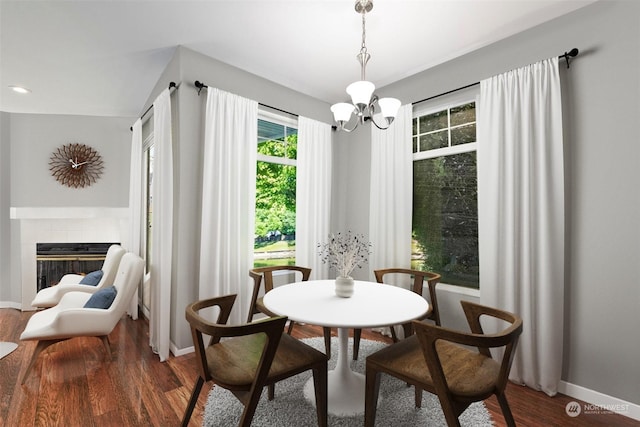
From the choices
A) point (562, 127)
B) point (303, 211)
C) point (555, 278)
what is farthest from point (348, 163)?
point (555, 278)

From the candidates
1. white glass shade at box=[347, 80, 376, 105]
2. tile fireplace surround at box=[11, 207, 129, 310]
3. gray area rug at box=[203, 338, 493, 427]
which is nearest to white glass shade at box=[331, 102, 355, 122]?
white glass shade at box=[347, 80, 376, 105]

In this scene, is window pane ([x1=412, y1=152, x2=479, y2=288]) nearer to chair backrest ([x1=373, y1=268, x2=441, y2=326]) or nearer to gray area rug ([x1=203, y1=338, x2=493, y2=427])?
chair backrest ([x1=373, y1=268, x2=441, y2=326])

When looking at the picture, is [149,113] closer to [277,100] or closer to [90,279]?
[277,100]

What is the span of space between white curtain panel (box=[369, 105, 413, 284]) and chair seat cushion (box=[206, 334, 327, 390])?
1604mm

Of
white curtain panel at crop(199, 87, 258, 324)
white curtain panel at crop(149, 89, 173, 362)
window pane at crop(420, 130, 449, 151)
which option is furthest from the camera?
window pane at crop(420, 130, 449, 151)

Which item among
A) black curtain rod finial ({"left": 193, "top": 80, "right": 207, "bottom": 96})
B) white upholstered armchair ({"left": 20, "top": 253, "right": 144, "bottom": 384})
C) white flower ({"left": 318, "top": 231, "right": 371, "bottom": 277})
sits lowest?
white upholstered armchair ({"left": 20, "top": 253, "right": 144, "bottom": 384})

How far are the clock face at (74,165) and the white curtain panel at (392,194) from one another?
4.13 meters

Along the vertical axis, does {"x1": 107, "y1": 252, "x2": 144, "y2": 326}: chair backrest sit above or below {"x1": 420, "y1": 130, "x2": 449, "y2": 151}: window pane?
below

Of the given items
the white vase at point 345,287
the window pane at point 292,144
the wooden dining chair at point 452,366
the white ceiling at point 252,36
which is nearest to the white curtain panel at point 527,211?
the white ceiling at point 252,36

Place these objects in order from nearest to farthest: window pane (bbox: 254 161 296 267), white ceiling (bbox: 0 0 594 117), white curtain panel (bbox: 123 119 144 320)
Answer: white ceiling (bbox: 0 0 594 117) < window pane (bbox: 254 161 296 267) < white curtain panel (bbox: 123 119 144 320)

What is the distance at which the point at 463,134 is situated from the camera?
278 cm

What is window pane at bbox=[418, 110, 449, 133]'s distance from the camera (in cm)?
293

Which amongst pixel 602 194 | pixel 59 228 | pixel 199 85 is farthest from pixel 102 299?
pixel 602 194

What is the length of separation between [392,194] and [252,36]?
1.92 metres
